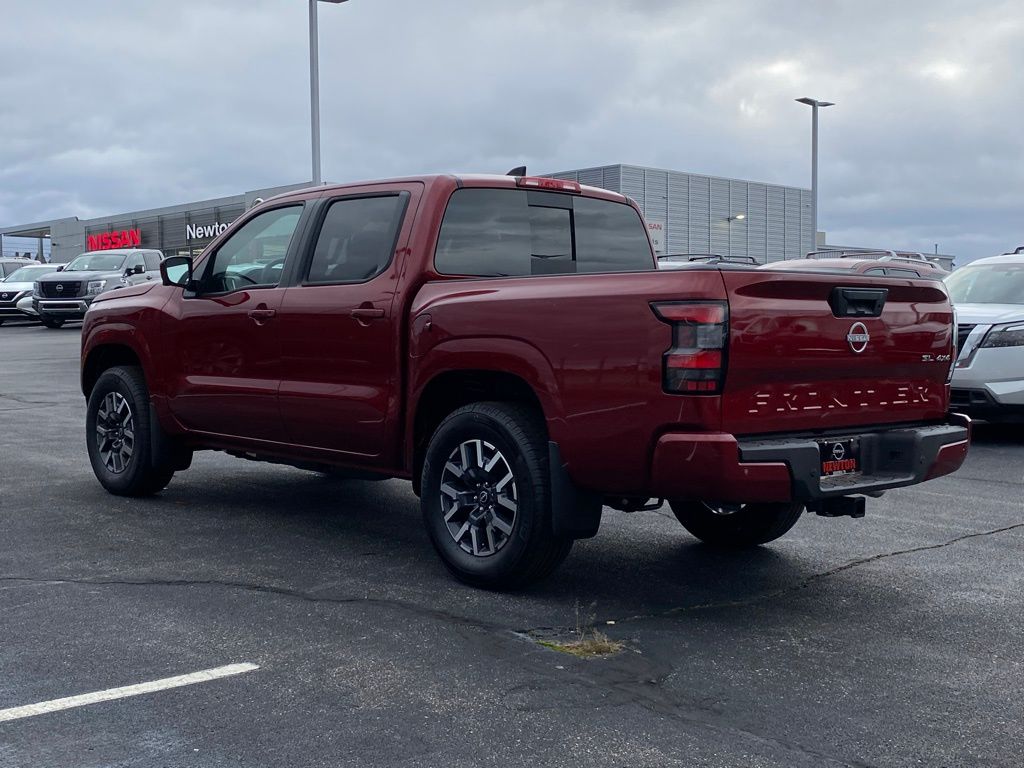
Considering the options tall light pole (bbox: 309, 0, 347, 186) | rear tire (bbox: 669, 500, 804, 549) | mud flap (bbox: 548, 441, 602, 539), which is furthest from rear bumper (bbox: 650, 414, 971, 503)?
tall light pole (bbox: 309, 0, 347, 186)

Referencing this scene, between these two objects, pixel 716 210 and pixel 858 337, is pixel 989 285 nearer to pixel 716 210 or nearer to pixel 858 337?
pixel 858 337

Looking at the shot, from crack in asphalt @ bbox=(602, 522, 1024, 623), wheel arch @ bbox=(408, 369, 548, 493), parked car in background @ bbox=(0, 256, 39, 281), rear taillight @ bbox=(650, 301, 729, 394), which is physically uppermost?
parked car in background @ bbox=(0, 256, 39, 281)

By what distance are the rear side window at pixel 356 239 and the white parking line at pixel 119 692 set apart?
96.1 inches

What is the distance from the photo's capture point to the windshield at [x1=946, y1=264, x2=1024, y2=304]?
12.1 m

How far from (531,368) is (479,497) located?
27.3 inches

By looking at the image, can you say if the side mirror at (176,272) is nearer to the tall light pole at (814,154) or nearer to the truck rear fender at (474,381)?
the truck rear fender at (474,381)

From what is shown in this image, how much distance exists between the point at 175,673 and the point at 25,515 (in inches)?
134

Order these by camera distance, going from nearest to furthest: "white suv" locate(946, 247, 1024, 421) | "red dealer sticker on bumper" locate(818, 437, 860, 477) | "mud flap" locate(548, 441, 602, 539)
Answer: "red dealer sticker on bumper" locate(818, 437, 860, 477), "mud flap" locate(548, 441, 602, 539), "white suv" locate(946, 247, 1024, 421)

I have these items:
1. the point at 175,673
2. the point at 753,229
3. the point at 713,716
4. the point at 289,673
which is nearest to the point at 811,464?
the point at 713,716

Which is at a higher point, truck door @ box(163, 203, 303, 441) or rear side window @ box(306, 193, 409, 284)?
rear side window @ box(306, 193, 409, 284)

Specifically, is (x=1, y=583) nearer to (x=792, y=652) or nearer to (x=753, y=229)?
(x=792, y=652)

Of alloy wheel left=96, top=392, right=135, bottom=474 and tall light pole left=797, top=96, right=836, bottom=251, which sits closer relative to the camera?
alloy wheel left=96, top=392, right=135, bottom=474

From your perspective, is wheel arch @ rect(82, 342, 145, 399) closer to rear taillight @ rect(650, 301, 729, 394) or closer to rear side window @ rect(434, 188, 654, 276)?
rear side window @ rect(434, 188, 654, 276)

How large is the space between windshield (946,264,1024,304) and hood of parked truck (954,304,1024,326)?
10.0 inches
